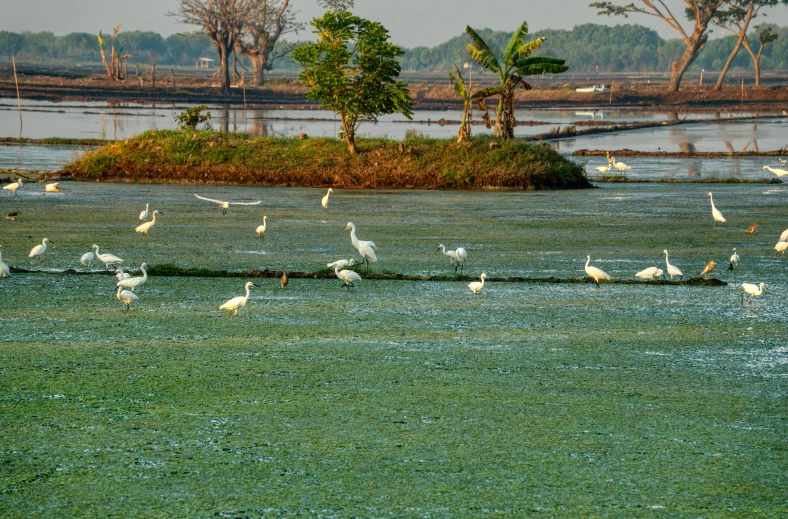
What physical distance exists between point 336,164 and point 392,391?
23.2m

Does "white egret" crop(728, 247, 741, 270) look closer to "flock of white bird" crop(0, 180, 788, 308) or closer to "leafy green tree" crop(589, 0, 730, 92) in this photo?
"flock of white bird" crop(0, 180, 788, 308)

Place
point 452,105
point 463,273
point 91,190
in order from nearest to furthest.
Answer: point 463,273 → point 91,190 → point 452,105

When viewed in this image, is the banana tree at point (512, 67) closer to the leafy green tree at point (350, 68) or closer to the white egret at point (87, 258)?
the leafy green tree at point (350, 68)

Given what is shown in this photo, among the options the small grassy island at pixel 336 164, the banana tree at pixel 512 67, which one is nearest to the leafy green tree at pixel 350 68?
the small grassy island at pixel 336 164

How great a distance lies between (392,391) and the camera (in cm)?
871

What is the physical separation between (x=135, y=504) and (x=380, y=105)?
27.7 m

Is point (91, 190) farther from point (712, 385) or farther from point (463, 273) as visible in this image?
point (712, 385)

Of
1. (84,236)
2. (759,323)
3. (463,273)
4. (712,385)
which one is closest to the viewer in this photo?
(712,385)

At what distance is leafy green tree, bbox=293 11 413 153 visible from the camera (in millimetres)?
32500

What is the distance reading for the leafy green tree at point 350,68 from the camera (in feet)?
107

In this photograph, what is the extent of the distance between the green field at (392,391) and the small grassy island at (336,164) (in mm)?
13392

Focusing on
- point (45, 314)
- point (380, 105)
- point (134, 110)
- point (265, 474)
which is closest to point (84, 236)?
point (45, 314)

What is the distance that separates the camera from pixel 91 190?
1108 inches

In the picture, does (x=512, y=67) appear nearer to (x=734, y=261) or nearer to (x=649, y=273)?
(x=734, y=261)
